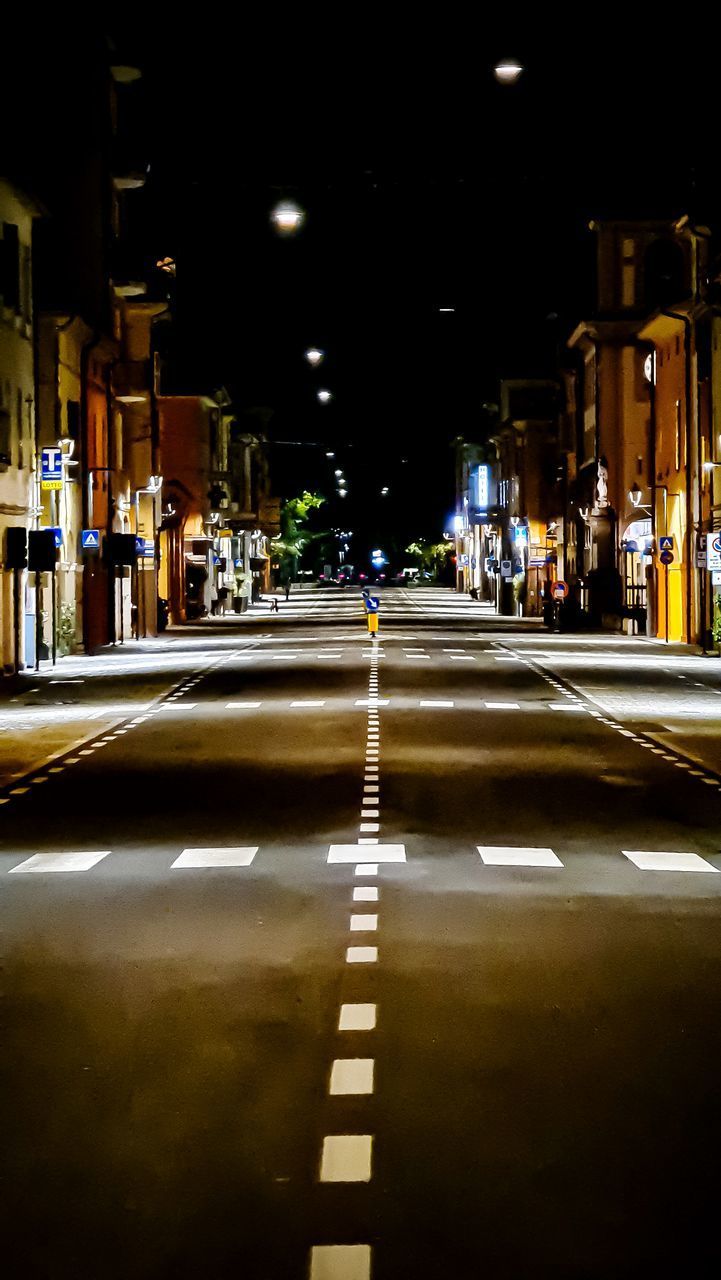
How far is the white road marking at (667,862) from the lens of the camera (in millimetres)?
13305

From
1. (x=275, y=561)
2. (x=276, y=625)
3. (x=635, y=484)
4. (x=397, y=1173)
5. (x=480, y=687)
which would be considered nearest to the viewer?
(x=397, y=1173)

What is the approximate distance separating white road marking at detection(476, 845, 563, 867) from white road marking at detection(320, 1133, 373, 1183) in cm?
698

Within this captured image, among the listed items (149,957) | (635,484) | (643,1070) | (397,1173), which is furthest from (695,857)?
(635,484)

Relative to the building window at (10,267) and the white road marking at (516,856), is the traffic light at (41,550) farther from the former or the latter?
the white road marking at (516,856)

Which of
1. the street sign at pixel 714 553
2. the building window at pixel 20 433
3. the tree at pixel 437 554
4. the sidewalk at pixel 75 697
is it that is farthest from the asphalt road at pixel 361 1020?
the tree at pixel 437 554

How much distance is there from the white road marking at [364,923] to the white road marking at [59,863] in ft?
9.38

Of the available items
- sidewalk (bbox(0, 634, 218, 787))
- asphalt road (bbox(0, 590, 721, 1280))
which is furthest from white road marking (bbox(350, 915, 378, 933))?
sidewalk (bbox(0, 634, 218, 787))

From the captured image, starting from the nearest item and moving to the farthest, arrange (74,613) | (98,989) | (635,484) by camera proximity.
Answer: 1. (98,989)
2. (74,613)
3. (635,484)

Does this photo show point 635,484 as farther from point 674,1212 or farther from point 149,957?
point 674,1212

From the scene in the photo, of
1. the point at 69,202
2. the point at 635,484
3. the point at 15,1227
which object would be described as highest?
the point at 69,202

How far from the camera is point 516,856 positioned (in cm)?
1394

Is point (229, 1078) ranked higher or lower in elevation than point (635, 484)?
lower

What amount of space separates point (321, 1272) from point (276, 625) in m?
66.0

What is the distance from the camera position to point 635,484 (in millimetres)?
63750
